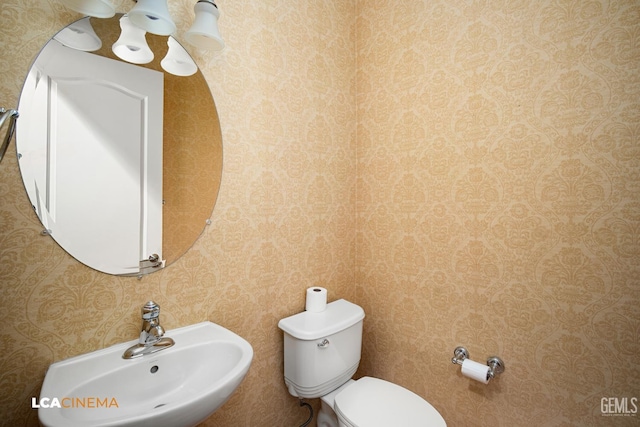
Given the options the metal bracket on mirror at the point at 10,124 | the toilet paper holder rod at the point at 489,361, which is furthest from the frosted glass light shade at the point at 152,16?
the toilet paper holder rod at the point at 489,361

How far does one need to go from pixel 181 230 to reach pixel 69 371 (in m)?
0.48

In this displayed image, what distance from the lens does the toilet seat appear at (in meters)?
1.04

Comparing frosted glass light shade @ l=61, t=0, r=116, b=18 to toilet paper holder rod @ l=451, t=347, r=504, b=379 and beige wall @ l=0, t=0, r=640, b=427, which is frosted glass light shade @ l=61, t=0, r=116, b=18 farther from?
toilet paper holder rod @ l=451, t=347, r=504, b=379

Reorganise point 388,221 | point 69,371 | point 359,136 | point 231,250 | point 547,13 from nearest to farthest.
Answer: point 69,371 → point 547,13 → point 231,250 → point 388,221 → point 359,136

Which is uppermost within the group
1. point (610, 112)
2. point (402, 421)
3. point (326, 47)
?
point (326, 47)

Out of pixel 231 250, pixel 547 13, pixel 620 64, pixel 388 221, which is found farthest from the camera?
pixel 388 221

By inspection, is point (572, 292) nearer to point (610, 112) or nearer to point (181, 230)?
point (610, 112)

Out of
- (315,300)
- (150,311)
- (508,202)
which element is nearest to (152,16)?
(150,311)

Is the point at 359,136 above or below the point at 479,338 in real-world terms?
above

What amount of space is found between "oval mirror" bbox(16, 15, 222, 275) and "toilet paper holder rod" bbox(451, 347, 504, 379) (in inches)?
45.2

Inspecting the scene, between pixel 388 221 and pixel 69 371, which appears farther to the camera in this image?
pixel 388 221

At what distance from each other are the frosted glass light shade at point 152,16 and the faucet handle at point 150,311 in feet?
2.75

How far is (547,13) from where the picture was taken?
100 cm

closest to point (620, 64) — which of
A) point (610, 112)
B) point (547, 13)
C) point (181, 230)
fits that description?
point (610, 112)
